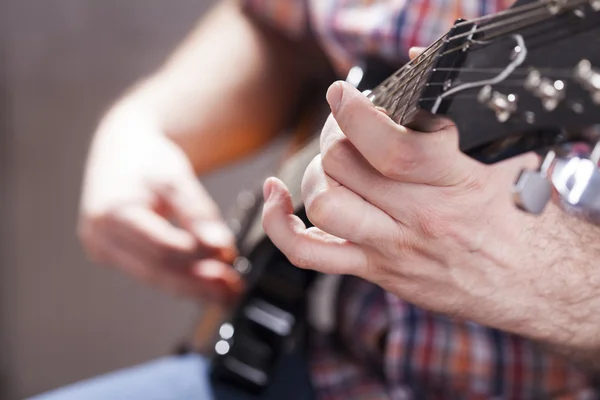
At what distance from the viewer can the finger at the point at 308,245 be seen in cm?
37

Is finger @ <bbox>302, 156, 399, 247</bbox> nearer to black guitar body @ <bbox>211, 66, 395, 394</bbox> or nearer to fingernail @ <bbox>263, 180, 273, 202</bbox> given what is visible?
fingernail @ <bbox>263, 180, 273, 202</bbox>

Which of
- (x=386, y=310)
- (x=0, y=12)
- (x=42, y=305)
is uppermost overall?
(x=0, y=12)

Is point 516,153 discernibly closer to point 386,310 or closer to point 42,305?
point 386,310

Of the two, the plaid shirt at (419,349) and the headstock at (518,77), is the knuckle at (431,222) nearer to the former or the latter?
the headstock at (518,77)

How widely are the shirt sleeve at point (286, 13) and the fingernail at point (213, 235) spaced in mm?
264

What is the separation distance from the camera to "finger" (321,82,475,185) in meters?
0.32

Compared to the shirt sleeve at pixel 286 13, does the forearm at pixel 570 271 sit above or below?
below

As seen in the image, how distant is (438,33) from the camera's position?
0.62 m

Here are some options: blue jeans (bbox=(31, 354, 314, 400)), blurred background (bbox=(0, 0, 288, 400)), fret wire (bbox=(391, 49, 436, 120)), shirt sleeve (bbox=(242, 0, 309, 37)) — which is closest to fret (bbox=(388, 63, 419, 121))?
fret wire (bbox=(391, 49, 436, 120))

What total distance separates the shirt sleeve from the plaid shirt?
171 millimetres

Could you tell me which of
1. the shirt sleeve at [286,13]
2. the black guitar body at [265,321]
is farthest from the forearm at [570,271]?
the shirt sleeve at [286,13]

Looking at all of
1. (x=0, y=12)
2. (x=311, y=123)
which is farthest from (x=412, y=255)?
(x=0, y=12)

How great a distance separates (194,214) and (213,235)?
31 mm

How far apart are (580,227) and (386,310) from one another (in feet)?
0.91
